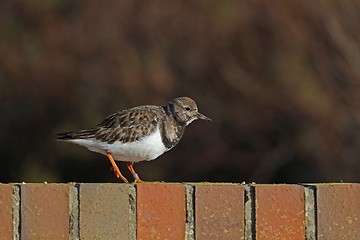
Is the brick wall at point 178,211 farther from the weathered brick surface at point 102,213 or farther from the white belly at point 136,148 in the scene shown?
the white belly at point 136,148

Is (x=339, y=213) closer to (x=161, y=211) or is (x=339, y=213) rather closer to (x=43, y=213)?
(x=161, y=211)

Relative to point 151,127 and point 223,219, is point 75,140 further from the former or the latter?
point 223,219

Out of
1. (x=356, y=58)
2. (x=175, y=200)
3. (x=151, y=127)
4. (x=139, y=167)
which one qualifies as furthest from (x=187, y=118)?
(x=139, y=167)

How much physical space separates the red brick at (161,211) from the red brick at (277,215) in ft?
1.09

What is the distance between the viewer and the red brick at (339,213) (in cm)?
236

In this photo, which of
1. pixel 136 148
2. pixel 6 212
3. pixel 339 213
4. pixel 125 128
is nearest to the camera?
pixel 6 212

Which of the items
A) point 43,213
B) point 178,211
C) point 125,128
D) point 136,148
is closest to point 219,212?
point 178,211

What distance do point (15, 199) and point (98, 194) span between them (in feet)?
1.14

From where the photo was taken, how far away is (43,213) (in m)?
2.27

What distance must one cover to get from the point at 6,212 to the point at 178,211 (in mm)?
718

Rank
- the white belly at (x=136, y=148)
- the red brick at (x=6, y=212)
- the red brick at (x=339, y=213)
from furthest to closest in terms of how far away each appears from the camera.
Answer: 1. the white belly at (x=136, y=148)
2. the red brick at (x=339, y=213)
3. the red brick at (x=6, y=212)

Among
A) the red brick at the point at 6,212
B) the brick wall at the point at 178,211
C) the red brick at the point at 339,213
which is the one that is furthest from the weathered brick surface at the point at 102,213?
the red brick at the point at 339,213

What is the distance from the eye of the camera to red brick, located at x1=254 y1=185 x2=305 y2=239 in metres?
2.35

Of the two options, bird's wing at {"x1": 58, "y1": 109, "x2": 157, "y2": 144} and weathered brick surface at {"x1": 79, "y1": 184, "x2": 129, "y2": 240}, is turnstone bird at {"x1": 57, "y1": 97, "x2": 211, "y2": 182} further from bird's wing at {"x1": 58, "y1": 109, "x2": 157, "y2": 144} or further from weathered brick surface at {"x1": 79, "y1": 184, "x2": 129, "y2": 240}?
weathered brick surface at {"x1": 79, "y1": 184, "x2": 129, "y2": 240}
